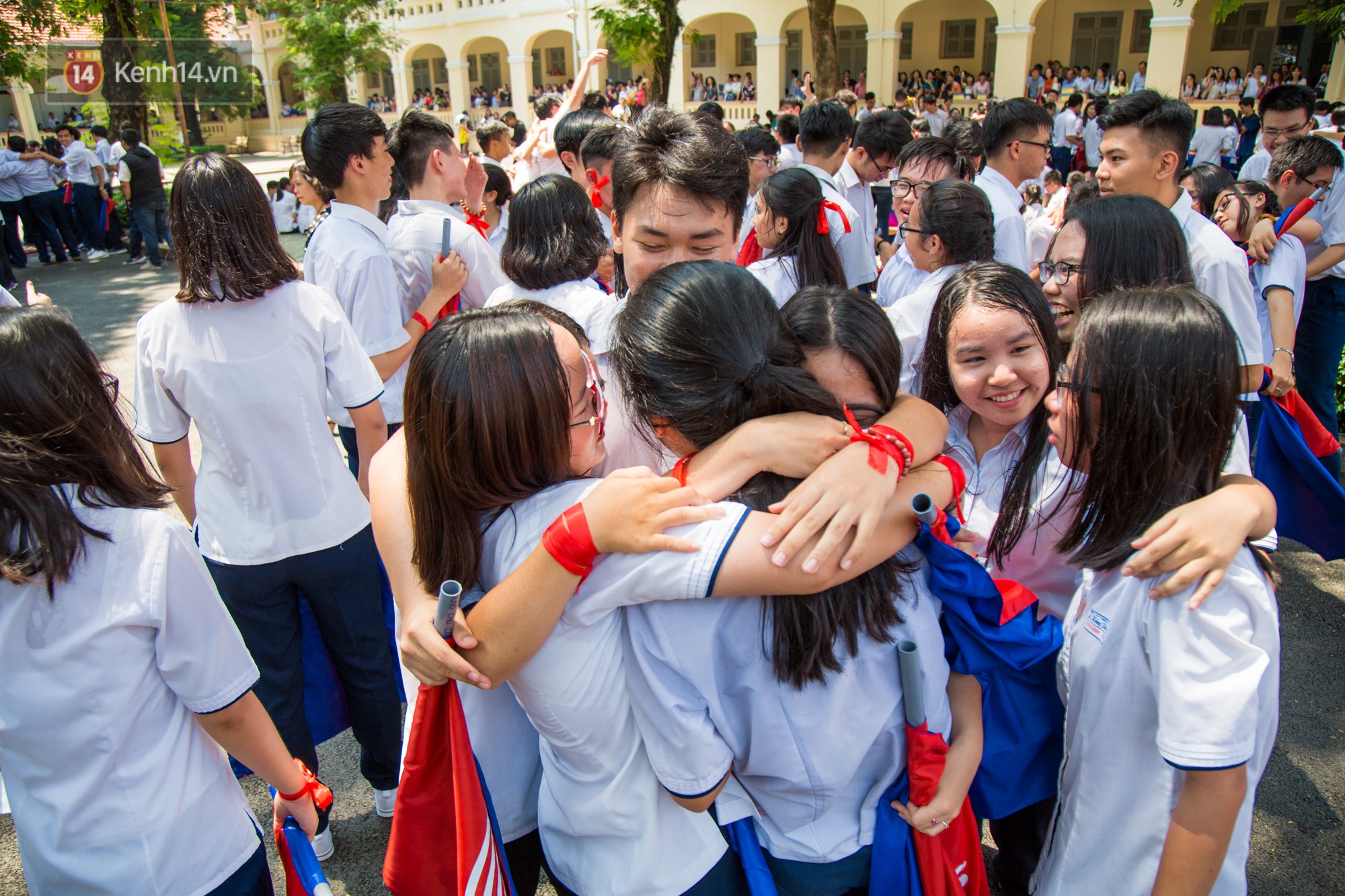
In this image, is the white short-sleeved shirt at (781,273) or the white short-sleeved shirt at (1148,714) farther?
the white short-sleeved shirt at (781,273)

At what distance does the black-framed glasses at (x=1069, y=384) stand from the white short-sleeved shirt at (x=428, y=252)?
2.50 meters

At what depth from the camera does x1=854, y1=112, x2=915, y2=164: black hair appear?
5.89 meters

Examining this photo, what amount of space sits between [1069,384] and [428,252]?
2.75m

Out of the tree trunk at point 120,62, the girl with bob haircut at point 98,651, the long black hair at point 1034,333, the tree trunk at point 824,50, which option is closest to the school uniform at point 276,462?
the girl with bob haircut at point 98,651

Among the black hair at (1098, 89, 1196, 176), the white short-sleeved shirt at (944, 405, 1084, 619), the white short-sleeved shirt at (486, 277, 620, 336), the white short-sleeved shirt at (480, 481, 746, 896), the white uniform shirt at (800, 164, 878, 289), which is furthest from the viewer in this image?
the white uniform shirt at (800, 164, 878, 289)

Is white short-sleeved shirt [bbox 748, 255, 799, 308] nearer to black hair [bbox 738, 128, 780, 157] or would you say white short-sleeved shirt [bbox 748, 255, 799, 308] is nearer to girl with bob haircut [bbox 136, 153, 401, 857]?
girl with bob haircut [bbox 136, 153, 401, 857]

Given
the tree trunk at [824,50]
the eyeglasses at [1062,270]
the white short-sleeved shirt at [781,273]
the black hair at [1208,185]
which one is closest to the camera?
the eyeglasses at [1062,270]

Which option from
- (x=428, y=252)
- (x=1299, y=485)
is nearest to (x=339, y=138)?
(x=428, y=252)

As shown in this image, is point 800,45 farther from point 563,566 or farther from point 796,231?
point 563,566

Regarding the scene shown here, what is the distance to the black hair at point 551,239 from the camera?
2840mm

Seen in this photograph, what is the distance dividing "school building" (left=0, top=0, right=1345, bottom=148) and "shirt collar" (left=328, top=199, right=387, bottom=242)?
15262mm

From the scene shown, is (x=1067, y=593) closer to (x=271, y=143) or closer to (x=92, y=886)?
(x=92, y=886)

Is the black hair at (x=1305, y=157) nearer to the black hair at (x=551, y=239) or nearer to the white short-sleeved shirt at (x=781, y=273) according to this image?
the white short-sleeved shirt at (x=781, y=273)

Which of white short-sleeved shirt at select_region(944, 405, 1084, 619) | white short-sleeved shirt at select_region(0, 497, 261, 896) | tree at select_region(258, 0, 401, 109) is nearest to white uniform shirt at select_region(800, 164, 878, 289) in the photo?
white short-sleeved shirt at select_region(944, 405, 1084, 619)
